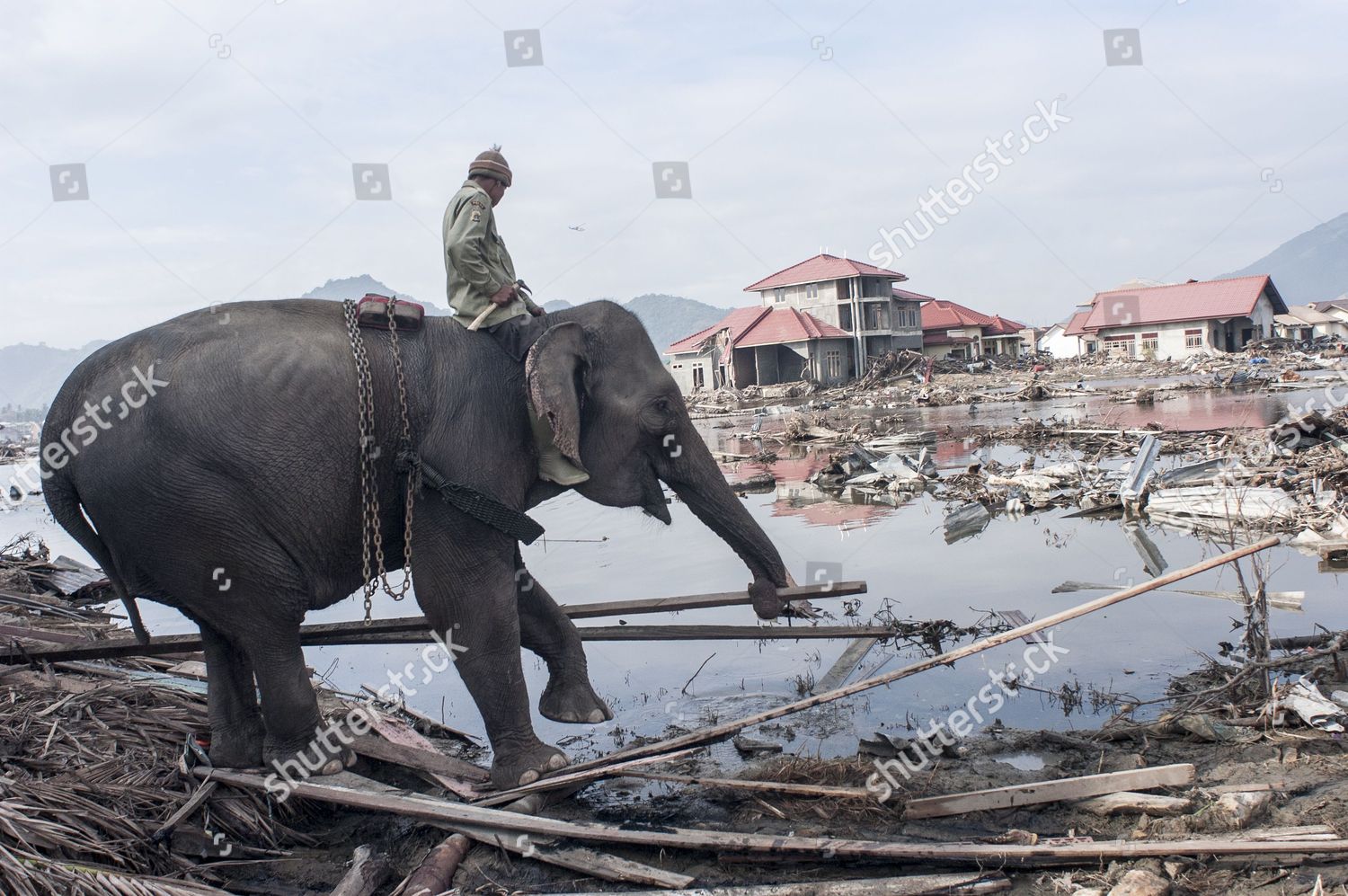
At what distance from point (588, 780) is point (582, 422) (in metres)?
1.96

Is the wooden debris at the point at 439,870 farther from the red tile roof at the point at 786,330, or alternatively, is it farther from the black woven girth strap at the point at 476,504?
the red tile roof at the point at 786,330

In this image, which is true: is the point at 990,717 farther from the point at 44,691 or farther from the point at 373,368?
the point at 44,691

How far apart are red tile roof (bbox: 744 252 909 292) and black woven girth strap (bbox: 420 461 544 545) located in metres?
54.9

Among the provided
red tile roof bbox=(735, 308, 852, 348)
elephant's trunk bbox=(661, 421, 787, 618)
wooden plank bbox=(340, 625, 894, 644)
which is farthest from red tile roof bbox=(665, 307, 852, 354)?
elephant's trunk bbox=(661, 421, 787, 618)

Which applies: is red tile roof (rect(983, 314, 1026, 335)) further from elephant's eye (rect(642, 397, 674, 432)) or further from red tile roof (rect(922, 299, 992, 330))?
elephant's eye (rect(642, 397, 674, 432))

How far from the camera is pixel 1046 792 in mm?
4824

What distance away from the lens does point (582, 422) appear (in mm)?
5934

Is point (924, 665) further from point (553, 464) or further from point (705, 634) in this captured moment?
point (553, 464)

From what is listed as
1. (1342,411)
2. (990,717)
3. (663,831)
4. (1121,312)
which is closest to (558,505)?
(1342,411)

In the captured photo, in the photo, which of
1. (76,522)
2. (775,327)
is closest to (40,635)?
(76,522)

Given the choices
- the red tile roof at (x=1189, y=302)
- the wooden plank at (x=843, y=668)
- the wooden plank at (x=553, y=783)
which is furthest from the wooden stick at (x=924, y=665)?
the red tile roof at (x=1189, y=302)

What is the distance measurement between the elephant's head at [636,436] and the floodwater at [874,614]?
0.71 m

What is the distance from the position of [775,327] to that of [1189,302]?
27.3 metres

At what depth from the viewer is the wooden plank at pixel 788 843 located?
4012mm
